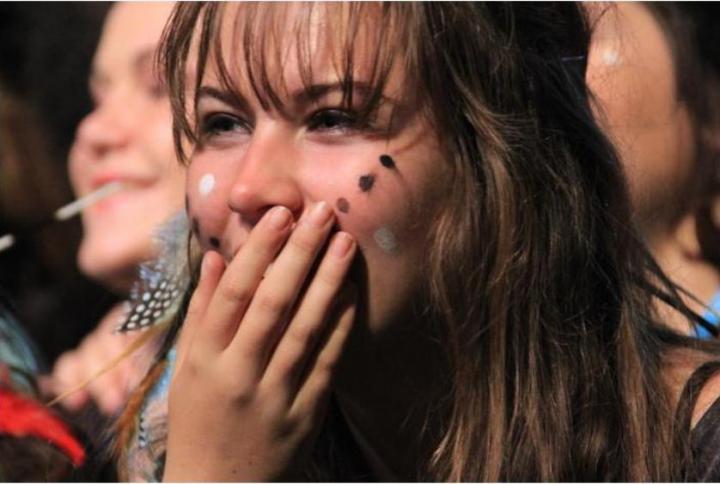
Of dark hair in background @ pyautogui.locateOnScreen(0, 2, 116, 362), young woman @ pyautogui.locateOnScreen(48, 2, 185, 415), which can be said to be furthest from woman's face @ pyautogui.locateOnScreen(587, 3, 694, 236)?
dark hair in background @ pyautogui.locateOnScreen(0, 2, 116, 362)

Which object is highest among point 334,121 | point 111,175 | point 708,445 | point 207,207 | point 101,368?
point 334,121

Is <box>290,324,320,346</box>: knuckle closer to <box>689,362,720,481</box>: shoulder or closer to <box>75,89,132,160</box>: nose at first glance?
<box>689,362,720,481</box>: shoulder

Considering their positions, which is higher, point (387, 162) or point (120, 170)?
point (387, 162)

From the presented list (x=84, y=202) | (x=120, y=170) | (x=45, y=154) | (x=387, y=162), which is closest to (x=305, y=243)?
(x=387, y=162)

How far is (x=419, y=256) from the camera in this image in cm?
162

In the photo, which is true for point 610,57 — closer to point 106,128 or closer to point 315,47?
point 315,47

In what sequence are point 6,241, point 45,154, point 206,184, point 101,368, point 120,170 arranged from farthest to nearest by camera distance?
point 45,154 < point 6,241 < point 120,170 < point 101,368 < point 206,184

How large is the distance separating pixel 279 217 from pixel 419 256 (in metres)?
0.19

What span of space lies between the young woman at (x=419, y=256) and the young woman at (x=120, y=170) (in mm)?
664

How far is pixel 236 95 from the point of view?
1.63 meters

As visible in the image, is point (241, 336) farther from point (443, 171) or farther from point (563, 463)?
point (563, 463)

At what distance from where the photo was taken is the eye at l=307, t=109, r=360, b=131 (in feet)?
5.17

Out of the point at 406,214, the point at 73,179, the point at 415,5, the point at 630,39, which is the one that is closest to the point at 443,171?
the point at 406,214

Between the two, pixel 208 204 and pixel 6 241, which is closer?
pixel 208 204
